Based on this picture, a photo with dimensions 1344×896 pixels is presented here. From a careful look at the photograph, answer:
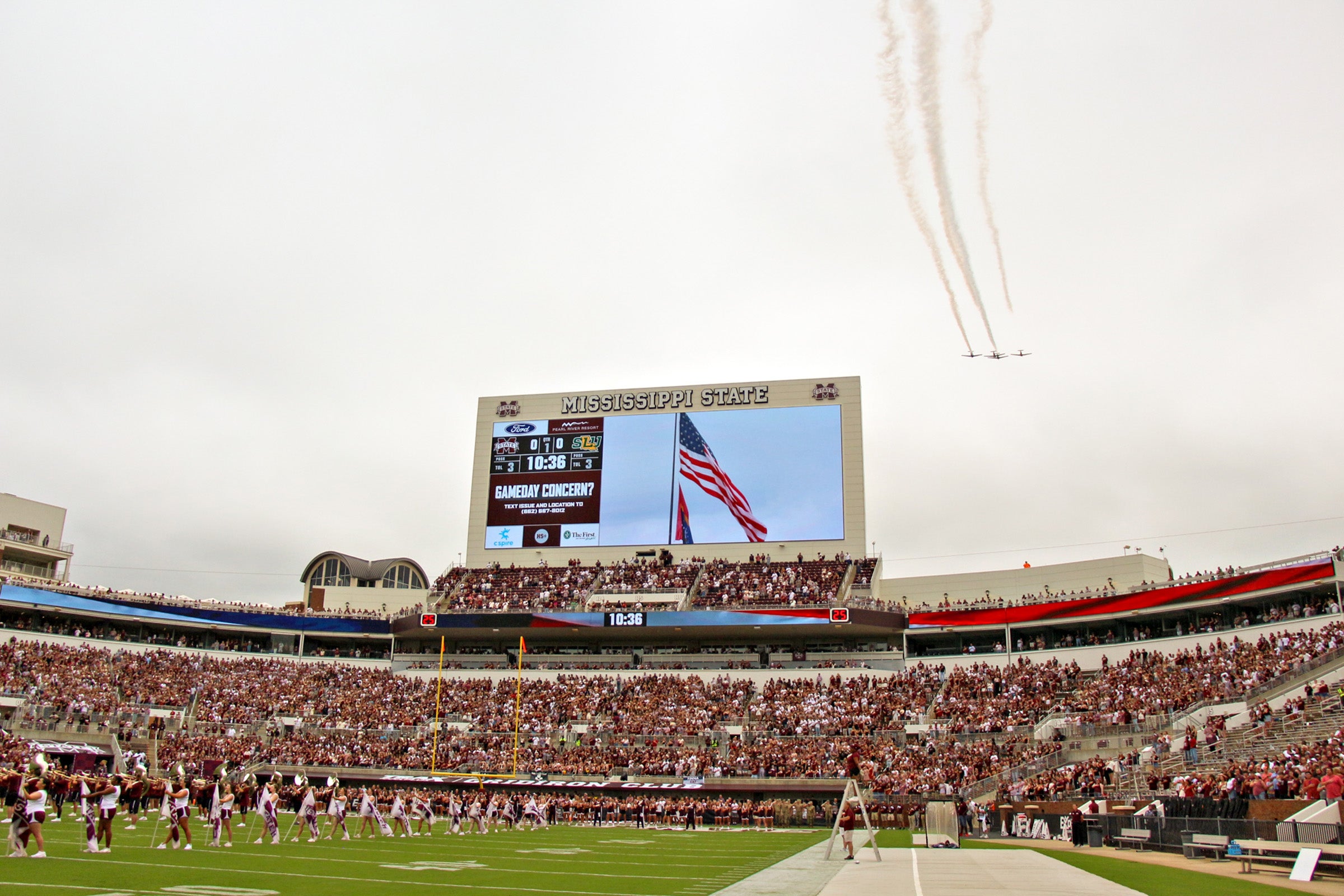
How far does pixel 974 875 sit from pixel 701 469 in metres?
51.4

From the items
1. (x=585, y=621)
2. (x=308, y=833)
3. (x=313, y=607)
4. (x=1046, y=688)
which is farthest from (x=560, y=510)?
(x=308, y=833)

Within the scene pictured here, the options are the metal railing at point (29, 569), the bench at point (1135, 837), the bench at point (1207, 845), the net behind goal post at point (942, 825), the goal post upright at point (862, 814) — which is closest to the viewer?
the goal post upright at point (862, 814)

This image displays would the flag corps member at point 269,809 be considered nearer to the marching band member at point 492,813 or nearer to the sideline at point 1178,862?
the marching band member at point 492,813

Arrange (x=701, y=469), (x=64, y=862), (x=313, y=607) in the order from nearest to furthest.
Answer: (x=64, y=862) < (x=701, y=469) < (x=313, y=607)

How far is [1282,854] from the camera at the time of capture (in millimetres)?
21859

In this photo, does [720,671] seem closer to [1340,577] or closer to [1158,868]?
[1340,577]

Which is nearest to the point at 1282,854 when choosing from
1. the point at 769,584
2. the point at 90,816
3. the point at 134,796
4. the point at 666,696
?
the point at 90,816

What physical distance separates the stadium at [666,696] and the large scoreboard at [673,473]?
20 cm

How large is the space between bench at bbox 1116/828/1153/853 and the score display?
44061mm

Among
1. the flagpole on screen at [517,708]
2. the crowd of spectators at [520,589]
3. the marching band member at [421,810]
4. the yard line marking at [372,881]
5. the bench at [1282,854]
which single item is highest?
the crowd of spectators at [520,589]

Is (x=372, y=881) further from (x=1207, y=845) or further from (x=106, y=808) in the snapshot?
(x=1207, y=845)

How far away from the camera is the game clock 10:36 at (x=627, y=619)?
63.9 metres

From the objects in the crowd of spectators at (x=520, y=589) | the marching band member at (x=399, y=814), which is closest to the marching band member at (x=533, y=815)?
the marching band member at (x=399, y=814)

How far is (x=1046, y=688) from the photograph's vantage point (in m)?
54.6
